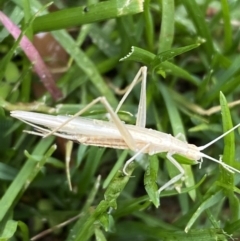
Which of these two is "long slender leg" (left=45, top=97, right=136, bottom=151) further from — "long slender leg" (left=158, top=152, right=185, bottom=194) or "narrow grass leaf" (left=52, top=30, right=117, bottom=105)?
"narrow grass leaf" (left=52, top=30, right=117, bottom=105)

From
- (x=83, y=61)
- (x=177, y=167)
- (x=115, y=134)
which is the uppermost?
(x=83, y=61)

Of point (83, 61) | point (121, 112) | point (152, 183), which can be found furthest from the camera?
point (83, 61)

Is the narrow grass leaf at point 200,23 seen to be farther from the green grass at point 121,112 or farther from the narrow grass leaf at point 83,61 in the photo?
the narrow grass leaf at point 83,61

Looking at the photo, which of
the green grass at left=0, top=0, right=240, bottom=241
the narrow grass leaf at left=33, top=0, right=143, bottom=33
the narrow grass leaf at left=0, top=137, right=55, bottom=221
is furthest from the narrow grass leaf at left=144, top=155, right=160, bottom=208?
the narrow grass leaf at left=33, top=0, right=143, bottom=33

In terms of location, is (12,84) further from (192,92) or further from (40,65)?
(192,92)

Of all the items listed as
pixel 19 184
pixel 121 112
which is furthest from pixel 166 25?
pixel 19 184

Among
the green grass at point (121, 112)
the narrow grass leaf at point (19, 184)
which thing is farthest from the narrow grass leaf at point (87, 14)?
the narrow grass leaf at point (19, 184)

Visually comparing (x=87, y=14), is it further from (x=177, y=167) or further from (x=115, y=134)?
(x=177, y=167)
